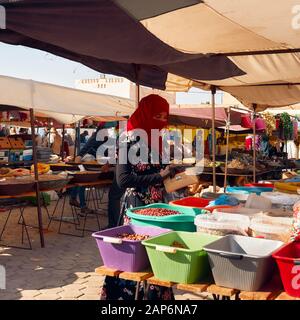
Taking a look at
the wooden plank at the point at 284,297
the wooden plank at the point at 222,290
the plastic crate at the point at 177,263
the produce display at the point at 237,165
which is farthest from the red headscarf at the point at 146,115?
the produce display at the point at 237,165

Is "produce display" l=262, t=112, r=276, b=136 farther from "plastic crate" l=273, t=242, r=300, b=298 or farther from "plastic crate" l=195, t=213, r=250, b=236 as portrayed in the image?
"plastic crate" l=273, t=242, r=300, b=298

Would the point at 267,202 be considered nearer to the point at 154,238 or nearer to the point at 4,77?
the point at 154,238

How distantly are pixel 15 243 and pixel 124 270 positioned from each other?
4047 mm

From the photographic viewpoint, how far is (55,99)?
571cm

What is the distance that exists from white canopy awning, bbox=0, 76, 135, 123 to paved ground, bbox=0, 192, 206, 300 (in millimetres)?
1862

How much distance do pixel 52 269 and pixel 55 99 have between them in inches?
91.7

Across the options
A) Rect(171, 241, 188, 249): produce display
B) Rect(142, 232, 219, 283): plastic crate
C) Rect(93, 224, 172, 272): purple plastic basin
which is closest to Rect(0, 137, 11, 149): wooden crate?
Rect(93, 224, 172, 272): purple plastic basin

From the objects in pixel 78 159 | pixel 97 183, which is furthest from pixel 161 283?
pixel 78 159

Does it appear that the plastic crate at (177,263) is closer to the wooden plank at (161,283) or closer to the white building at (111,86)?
the wooden plank at (161,283)
